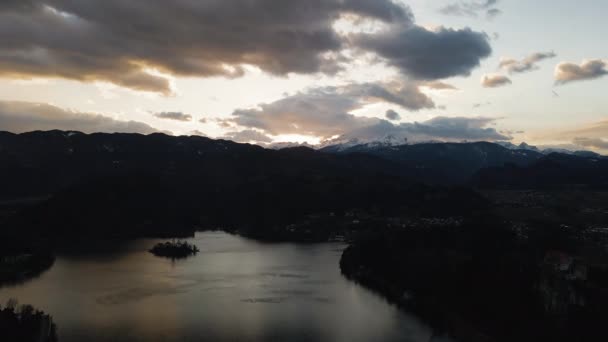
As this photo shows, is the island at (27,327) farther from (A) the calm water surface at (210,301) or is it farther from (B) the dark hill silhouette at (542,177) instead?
(B) the dark hill silhouette at (542,177)

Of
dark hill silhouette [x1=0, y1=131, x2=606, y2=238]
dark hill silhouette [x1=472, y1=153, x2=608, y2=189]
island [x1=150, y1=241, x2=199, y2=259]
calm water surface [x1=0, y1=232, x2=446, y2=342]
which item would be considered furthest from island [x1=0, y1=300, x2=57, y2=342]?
dark hill silhouette [x1=472, y1=153, x2=608, y2=189]

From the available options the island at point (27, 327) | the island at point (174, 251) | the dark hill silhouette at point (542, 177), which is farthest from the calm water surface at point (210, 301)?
the dark hill silhouette at point (542, 177)

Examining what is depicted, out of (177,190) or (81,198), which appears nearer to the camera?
(81,198)

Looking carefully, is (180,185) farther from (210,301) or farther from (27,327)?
(27,327)

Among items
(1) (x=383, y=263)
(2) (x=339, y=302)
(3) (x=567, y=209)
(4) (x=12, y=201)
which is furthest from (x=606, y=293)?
(4) (x=12, y=201)

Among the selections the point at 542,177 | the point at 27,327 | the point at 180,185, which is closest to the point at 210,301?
the point at 27,327

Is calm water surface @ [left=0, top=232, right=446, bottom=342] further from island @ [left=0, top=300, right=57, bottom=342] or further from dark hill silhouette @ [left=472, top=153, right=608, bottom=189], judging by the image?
dark hill silhouette @ [left=472, top=153, right=608, bottom=189]

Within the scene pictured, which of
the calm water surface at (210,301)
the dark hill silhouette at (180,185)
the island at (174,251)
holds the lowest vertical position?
the calm water surface at (210,301)

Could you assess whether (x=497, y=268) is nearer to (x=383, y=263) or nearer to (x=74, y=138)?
(x=383, y=263)

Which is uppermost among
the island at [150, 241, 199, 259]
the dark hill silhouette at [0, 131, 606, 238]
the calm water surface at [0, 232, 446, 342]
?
the dark hill silhouette at [0, 131, 606, 238]
